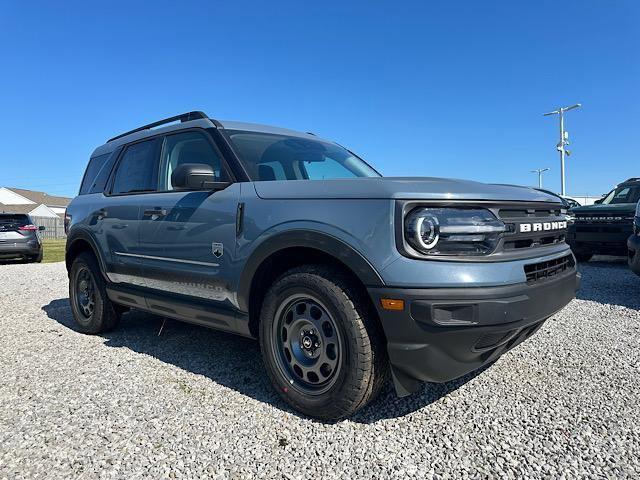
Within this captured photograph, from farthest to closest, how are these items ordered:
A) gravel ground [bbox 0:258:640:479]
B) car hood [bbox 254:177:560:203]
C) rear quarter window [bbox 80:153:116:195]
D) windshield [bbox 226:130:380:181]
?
rear quarter window [bbox 80:153:116:195] → windshield [bbox 226:130:380:181] → car hood [bbox 254:177:560:203] → gravel ground [bbox 0:258:640:479]

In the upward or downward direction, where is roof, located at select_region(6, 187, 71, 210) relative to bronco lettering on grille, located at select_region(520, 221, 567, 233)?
upward

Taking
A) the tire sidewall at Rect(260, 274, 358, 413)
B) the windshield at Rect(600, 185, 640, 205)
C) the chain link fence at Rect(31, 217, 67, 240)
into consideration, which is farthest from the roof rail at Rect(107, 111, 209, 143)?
the chain link fence at Rect(31, 217, 67, 240)

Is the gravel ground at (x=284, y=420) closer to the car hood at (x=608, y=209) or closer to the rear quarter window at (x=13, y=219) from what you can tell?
the car hood at (x=608, y=209)

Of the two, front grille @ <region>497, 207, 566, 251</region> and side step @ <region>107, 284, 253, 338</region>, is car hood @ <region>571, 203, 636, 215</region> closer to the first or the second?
front grille @ <region>497, 207, 566, 251</region>

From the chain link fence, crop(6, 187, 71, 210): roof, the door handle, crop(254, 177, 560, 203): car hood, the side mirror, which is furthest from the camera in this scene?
crop(6, 187, 71, 210): roof

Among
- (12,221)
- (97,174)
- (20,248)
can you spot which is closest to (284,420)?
(97,174)

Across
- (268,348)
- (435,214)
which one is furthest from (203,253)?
(435,214)

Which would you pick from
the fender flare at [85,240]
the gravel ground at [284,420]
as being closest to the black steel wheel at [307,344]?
the gravel ground at [284,420]

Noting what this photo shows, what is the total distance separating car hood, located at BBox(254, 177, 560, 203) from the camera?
2.24m

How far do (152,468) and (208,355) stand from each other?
65.9 inches

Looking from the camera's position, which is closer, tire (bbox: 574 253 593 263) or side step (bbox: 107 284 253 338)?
side step (bbox: 107 284 253 338)

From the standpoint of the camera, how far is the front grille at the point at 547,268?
93.5 inches

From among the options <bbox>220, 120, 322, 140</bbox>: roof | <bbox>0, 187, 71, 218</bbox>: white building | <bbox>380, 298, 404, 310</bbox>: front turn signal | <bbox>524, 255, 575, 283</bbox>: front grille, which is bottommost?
<bbox>380, 298, 404, 310</bbox>: front turn signal

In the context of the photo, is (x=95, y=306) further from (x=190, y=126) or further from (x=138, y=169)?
(x=190, y=126)
